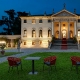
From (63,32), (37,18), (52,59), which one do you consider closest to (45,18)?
(37,18)

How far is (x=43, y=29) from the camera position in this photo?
49562 mm

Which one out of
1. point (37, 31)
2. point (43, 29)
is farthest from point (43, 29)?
point (37, 31)

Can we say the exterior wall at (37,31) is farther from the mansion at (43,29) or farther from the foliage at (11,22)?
the foliage at (11,22)

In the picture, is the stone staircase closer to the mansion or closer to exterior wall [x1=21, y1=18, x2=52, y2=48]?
the mansion

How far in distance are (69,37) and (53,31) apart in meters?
4.22

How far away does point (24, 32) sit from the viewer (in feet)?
165

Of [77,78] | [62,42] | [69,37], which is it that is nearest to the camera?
[77,78]

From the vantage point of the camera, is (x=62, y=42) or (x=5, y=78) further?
(x=62, y=42)

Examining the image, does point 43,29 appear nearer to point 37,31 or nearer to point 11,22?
point 37,31

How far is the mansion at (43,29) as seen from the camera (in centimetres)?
4878

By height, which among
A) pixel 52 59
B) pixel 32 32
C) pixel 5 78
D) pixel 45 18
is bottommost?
pixel 5 78

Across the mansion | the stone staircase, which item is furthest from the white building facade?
the stone staircase

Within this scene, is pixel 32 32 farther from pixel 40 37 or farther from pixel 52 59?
pixel 52 59

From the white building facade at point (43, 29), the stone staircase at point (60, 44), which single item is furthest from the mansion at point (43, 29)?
the stone staircase at point (60, 44)
